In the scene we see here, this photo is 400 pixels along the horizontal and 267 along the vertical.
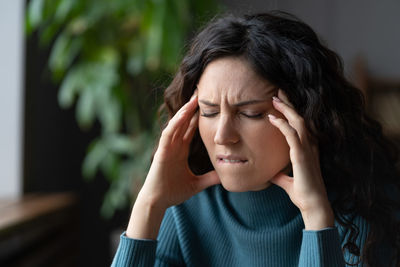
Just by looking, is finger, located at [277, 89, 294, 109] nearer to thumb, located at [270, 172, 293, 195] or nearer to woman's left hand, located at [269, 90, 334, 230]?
woman's left hand, located at [269, 90, 334, 230]

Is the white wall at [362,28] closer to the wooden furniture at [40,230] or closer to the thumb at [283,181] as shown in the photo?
the wooden furniture at [40,230]

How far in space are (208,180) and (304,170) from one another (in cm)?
20

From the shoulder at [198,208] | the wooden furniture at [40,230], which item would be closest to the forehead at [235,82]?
the shoulder at [198,208]

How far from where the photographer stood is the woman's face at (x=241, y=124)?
2.50 feet

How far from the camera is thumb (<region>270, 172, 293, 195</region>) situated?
0.81 meters

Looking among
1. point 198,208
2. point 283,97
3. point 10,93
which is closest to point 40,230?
point 10,93

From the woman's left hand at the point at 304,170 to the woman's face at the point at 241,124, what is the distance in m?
0.02

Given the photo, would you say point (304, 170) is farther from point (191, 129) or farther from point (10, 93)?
point (10, 93)

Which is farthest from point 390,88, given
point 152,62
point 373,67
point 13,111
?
point 13,111

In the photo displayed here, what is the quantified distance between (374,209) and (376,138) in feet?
0.53

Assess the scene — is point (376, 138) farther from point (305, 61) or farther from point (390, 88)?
point (390, 88)

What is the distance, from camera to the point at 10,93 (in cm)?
223

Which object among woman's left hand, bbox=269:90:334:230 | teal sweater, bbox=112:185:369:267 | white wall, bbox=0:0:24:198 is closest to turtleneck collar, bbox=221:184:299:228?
teal sweater, bbox=112:185:369:267

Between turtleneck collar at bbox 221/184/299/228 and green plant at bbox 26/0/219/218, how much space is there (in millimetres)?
1004
